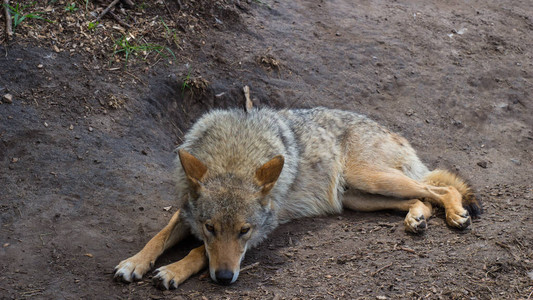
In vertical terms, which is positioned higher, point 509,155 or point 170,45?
point 170,45

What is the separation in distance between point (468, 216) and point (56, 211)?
3.93 meters

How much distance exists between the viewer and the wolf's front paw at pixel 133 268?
393cm

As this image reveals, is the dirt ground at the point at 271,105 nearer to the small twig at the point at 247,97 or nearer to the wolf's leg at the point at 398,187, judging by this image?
the small twig at the point at 247,97

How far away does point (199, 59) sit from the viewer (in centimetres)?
727

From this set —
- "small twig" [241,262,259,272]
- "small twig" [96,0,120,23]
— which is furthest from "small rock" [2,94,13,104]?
"small twig" [241,262,259,272]

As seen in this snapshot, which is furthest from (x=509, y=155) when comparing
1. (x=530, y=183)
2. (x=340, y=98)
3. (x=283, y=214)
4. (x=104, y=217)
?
(x=104, y=217)

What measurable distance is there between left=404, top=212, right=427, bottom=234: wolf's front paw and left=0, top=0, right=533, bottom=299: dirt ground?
0.08 meters

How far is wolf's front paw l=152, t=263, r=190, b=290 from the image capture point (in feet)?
12.7

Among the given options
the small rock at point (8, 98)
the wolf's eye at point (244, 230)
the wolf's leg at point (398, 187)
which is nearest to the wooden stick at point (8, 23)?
the small rock at point (8, 98)

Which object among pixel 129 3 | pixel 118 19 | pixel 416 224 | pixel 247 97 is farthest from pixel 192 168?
pixel 129 3

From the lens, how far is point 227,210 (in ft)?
13.4

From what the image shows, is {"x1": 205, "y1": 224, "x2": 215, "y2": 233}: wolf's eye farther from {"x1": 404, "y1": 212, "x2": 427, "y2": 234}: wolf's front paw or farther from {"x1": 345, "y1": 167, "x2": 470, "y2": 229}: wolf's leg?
{"x1": 345, "y1": 167, "x2": 470, "y2": 229}: wolf's leg

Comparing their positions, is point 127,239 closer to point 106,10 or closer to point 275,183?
point 275,183

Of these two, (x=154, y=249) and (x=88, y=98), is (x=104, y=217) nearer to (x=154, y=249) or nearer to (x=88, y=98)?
(x=154, y=249)
